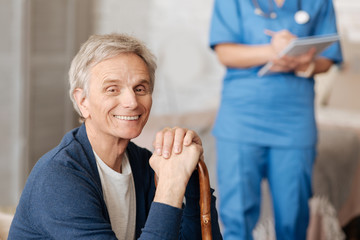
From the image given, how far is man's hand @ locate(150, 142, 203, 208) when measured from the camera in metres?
1.07

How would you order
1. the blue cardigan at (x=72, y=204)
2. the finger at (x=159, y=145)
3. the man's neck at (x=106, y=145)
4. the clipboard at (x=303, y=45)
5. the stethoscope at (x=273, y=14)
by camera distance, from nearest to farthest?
the blue cardigan at (x=72, y=204) → the finger at (x=159, y=145) → the man's neck at (x=106, y=145) → the clipboard at (x=303, y=45) → the stethoscope at (x=273, y=14)

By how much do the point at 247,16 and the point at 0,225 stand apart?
→ 1225 millimetres

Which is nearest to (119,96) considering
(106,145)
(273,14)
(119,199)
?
(106,145)

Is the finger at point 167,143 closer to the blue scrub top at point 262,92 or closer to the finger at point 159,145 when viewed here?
the finger at point 159,145

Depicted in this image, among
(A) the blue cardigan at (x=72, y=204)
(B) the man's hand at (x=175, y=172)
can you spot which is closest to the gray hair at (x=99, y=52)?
(A) the blue cardigan at (x=72, y=204)

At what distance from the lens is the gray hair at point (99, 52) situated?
1.16m

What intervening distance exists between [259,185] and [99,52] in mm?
1164

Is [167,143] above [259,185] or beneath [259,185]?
above

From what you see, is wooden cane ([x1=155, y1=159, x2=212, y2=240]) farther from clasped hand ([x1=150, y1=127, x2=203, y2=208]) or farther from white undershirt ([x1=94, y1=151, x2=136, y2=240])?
white undershirt ([x1=94, y1=151, x2=136, y2=240])

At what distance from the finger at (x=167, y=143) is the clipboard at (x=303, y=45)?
3.08 ft

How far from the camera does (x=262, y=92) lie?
2.13 m

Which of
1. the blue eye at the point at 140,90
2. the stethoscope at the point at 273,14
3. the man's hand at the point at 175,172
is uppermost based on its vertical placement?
the stethoscope at the point at 273,14

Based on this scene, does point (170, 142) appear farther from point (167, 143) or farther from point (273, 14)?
point (273, 14)

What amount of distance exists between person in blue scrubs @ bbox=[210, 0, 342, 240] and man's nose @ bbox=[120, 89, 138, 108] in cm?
98
